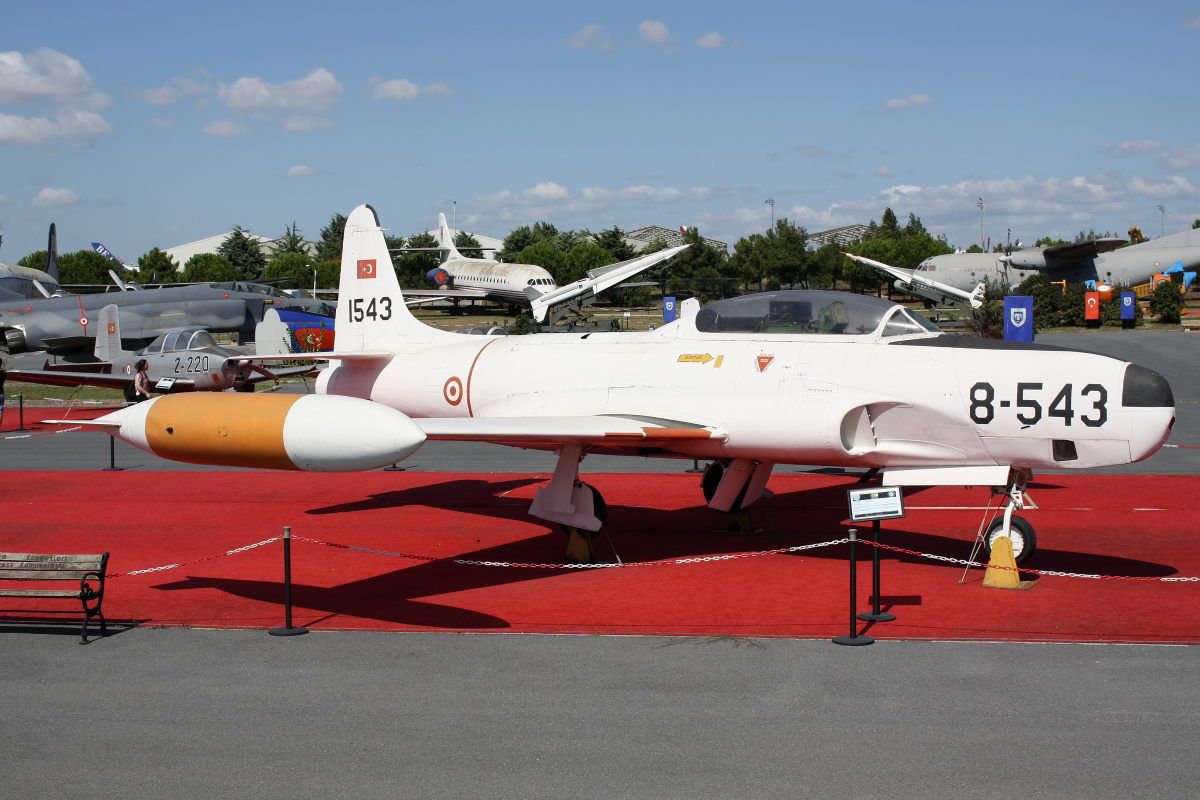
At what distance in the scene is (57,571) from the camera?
25.5 ft

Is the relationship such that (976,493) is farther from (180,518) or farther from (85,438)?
(85,438)

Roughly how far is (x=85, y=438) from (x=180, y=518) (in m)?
10.0

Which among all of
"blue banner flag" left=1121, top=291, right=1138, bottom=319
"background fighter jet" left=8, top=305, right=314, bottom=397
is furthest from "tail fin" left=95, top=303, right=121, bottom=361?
"blue banner flag" left=1121, top=291, right=1138, bottom=319

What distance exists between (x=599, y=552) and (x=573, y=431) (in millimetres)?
2214

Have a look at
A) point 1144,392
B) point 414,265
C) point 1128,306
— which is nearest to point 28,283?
point 1144,392

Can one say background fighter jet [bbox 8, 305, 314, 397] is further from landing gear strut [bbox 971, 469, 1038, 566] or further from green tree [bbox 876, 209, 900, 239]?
green tree [bbox 876, 209, 900, 239]

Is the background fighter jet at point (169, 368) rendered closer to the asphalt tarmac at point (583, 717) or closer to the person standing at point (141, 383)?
the person standing at point (141, 383)

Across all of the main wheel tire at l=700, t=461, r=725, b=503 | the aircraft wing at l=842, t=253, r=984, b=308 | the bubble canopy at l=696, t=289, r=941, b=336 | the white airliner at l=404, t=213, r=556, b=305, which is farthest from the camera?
the white airliner at l=404, t=213, r=556, b=305

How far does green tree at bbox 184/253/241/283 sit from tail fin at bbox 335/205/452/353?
257 feet

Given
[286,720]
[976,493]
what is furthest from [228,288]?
[286,720]

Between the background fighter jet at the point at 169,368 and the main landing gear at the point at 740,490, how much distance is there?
1541 centimetres

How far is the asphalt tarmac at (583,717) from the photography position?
199 inches

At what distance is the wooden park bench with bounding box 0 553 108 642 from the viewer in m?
7.66

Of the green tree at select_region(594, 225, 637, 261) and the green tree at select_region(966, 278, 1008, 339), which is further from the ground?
the green tree at select_region(594, 225, 637, 261)
